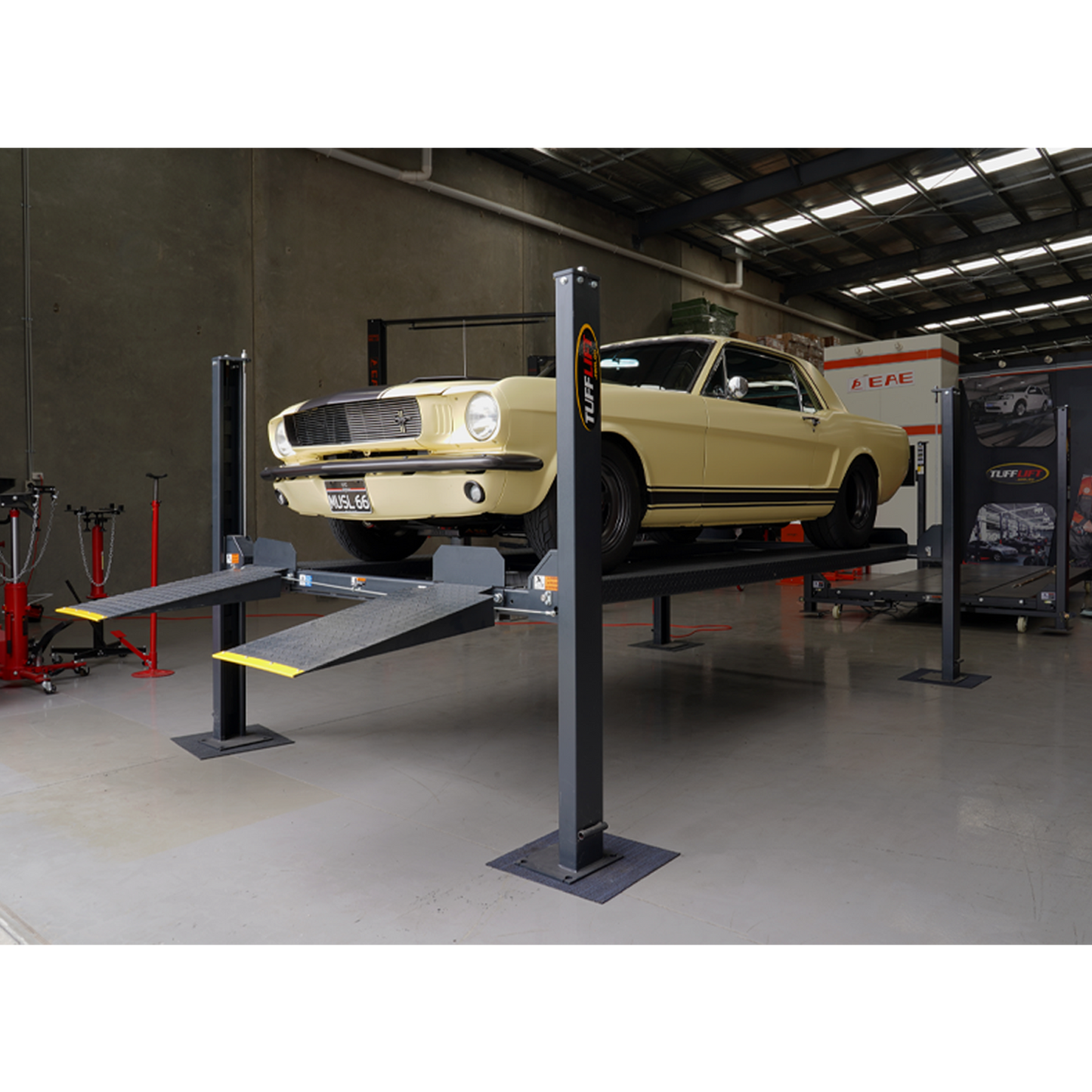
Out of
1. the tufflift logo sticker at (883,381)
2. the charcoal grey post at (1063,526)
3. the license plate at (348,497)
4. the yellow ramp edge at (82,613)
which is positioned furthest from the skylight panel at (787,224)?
the yellow ramp edge at (82,613)

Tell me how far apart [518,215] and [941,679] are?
9.06 m

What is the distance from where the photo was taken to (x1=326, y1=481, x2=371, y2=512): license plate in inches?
140

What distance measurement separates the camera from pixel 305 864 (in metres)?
2.75

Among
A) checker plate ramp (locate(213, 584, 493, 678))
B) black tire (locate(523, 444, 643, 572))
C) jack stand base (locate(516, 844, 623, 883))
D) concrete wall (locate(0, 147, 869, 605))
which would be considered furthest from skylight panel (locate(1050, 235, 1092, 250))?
jack stand base (locate(516, 844, 623, 883))

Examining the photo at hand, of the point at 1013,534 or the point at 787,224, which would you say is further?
the point at 787,224

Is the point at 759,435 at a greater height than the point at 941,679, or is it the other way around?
the point at 759,435

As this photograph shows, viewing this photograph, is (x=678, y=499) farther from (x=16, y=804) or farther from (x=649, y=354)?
(x=16, y=804)

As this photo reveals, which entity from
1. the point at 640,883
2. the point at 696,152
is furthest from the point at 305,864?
the point at 696,152

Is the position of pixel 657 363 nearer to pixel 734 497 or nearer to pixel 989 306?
pixel 734 497

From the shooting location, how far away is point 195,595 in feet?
11.8

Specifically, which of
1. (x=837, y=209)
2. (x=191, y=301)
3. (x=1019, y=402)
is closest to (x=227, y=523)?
(x=191, y=301)

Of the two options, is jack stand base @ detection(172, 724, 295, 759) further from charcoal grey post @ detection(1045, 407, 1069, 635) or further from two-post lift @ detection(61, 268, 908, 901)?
charcoal grey post @ detection(1045, 407, 1069, 635)

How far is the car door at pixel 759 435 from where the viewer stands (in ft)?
13.7

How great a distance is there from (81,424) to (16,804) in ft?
19.7
